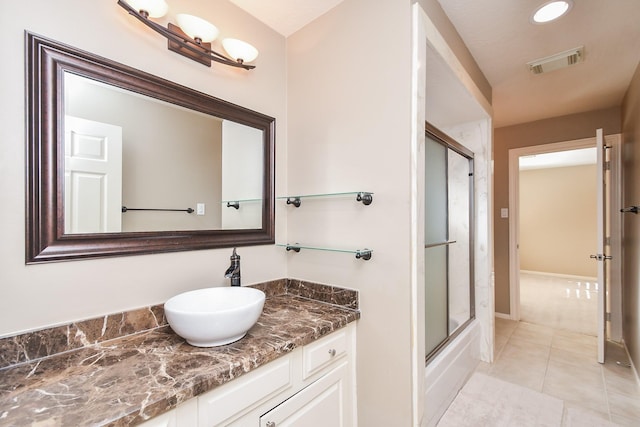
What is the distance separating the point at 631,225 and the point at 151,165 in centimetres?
376

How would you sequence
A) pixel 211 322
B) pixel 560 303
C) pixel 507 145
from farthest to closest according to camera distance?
pixel 560 303, pixel 507 145, pixel 211 322

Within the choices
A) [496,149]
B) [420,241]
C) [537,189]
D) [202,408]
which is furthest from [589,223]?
[202,408]

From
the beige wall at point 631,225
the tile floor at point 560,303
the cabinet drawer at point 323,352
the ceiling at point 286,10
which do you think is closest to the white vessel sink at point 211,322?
the cabinet drawer at point 323,352

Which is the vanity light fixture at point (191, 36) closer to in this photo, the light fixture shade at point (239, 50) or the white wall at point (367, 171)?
the light fixture shade at point (239, 50)

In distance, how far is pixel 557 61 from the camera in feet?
6.84

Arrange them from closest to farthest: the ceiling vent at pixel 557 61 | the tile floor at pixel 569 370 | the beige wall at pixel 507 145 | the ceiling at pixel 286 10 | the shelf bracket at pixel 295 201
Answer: the ceiling at pixel 286 10
the shelf bracket at pixel 295 201
the tile floor at pixel 569 370
the ceiling vent at pixel 557 61
the beige wall at pixel 507 145

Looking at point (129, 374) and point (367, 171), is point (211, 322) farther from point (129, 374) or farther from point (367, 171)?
point (367, 171)

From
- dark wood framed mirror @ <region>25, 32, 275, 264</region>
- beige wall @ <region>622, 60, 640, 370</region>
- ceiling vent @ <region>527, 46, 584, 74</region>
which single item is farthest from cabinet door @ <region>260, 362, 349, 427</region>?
ceiling vent @ <region>527, 46, 584, 74</region>

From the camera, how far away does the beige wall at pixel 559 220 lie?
553 cm

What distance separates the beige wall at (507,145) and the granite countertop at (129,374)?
10.5 feet

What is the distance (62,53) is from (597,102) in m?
4.24

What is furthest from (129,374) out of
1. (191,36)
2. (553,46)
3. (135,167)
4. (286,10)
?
(553,46)

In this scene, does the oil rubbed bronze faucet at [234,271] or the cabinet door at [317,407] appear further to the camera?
the oil rubbed bronze faucet at [234,271]

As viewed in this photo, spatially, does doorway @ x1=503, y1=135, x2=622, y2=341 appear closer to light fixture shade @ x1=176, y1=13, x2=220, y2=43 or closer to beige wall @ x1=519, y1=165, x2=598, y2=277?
beige wall @ x1=519, y1=165, x2=598, y2=277
